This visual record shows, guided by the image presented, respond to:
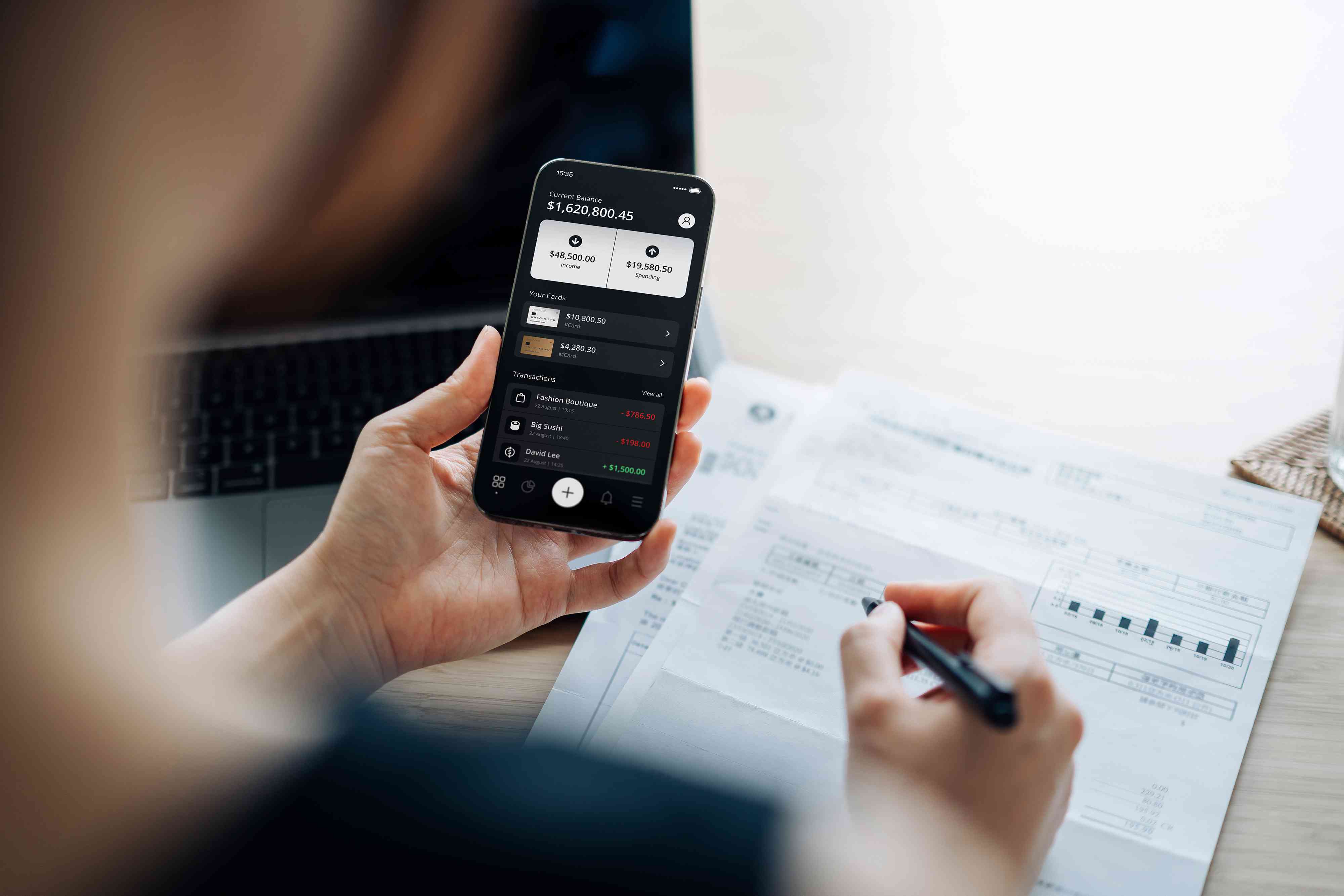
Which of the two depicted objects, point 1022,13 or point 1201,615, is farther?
point 1022,13

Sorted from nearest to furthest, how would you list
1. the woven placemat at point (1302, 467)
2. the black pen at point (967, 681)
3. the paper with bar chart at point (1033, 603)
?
the black pen at point (967, 681), the paper with bar chart at point (1033, 603), the woven placemat at point (1302, 467)

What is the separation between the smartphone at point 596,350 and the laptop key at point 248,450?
222 millimetres

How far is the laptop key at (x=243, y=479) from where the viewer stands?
0.64 metres

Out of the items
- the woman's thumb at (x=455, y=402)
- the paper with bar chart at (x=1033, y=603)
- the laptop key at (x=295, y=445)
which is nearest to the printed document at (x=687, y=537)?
the paper with bar chart at (x=1033, y=603)

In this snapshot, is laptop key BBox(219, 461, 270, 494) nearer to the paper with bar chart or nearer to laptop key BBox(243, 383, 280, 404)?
laptop key BBox(243, 383, 280, 404)

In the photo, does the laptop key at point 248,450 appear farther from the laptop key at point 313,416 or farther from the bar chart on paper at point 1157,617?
the bar chart on paper at point 1157,617

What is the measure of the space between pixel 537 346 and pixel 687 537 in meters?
0.17

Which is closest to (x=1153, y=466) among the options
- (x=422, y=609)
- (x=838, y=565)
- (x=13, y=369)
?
(x=838, y=565)

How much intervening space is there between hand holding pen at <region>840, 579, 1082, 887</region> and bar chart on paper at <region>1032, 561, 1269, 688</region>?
0.15 m

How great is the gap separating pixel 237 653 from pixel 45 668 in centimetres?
11

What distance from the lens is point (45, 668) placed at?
0.49 m

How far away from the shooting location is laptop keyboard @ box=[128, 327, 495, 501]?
65 cm

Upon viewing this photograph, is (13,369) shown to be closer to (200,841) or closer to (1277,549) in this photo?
(200,841)

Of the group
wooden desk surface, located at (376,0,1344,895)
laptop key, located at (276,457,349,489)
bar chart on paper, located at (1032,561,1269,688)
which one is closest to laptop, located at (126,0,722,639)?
laptop key, located at (276,457,349,489)
